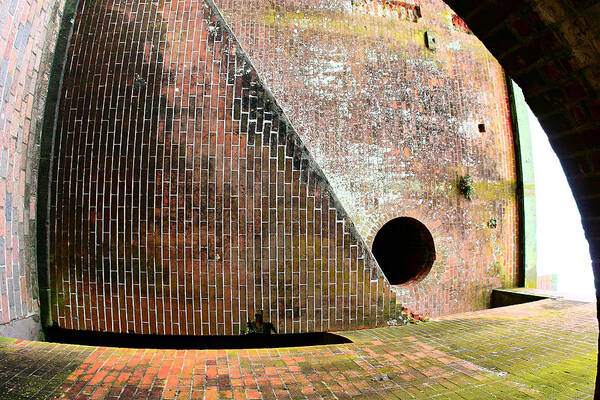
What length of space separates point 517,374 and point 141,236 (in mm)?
4905

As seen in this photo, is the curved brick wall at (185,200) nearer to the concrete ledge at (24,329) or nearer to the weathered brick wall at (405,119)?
the concrete ledge at (24,329)

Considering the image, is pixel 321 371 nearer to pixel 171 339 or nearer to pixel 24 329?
pixel 171 339

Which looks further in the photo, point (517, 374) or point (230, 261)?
point (230, 261)

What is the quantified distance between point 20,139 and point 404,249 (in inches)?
297

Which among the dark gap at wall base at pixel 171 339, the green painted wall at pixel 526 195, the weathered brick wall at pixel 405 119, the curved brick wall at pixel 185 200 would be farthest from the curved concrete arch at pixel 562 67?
the green painted wall at pixel 526 195

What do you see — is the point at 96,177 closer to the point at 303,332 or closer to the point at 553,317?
the point at 303,332

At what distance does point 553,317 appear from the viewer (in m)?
6.54

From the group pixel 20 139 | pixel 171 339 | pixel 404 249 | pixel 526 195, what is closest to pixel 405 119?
pixel 404 249

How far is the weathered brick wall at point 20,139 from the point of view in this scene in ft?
16.8

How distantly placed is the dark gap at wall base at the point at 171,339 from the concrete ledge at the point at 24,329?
0.18 metres

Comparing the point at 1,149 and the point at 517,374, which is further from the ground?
the point at 1,149

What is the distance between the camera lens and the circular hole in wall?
27.7 feet

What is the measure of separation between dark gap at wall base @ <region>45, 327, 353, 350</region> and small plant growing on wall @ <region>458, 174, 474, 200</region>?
461cm

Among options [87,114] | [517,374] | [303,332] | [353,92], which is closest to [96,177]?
[87,114]
